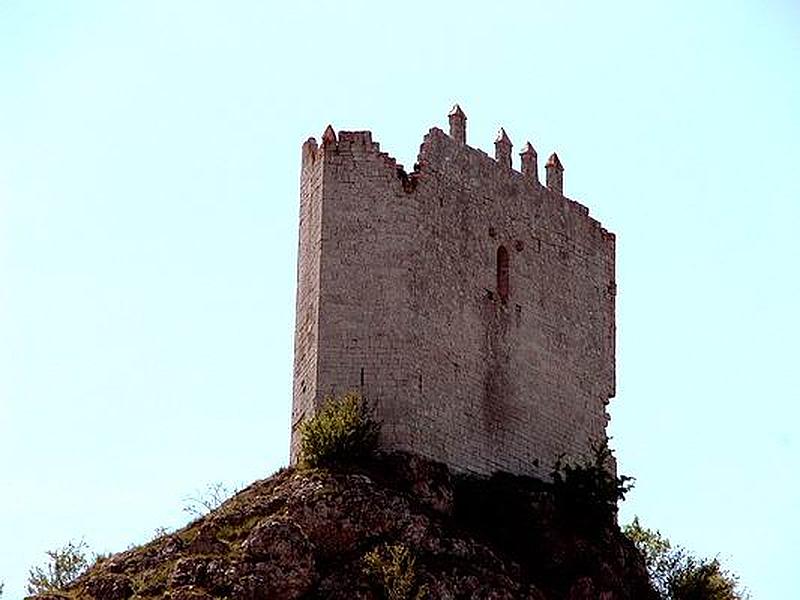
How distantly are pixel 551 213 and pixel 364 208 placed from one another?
6457 mm

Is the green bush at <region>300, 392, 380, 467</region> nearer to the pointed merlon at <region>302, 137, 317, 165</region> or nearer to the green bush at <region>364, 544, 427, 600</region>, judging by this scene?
the green bush at <region>364, 544, 427, 600</region>

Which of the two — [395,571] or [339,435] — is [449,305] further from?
[395,571]

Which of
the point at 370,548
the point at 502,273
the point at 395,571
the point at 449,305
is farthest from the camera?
the point at 502,273

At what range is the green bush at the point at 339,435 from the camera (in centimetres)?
5475

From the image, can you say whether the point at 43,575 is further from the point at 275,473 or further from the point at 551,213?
the point at 551,213

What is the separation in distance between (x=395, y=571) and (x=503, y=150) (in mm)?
13450

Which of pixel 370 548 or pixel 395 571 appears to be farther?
pixel 370 548

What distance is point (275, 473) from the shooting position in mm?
55938

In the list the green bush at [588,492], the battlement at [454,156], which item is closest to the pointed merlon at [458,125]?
the battlement at [454,156]

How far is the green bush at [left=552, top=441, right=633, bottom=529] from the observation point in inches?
2304

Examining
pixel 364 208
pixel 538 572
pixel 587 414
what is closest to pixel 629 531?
pixel 587 414

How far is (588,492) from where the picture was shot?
193ft

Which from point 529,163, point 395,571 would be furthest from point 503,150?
point 395,571

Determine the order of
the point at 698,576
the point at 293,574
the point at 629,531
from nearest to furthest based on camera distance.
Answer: the point at 293,574
the point at 698,576
the point at 629,531
